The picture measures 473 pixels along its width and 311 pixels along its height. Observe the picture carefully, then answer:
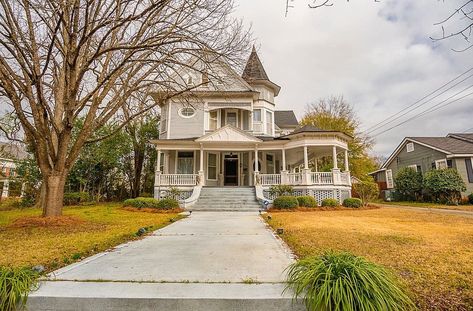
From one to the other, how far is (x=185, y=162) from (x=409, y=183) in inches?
763

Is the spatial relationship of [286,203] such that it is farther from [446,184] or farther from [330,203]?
[446,184]

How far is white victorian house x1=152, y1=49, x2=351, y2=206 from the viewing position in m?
16.2

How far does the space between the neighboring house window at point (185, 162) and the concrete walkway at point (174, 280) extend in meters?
13.8

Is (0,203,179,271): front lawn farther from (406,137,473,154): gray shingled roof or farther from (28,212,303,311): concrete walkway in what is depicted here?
(406,137,473,154): gray shingled roof

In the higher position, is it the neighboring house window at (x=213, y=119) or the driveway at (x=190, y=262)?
the neighboring house window at (x=213, y=119)

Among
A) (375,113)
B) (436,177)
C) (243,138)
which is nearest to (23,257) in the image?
(243,138)

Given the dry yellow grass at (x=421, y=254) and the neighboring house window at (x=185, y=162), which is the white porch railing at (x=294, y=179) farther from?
the dry yellow grass at (x=421, y=254)

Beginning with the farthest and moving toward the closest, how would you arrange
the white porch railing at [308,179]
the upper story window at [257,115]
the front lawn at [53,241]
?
the upper story window at [257,115]
the white porch railing at [308,179]
the front lawn at [53,241]

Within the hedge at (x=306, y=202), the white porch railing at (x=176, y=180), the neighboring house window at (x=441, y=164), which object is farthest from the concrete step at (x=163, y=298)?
the neighboring house window at (x=441, y=164)

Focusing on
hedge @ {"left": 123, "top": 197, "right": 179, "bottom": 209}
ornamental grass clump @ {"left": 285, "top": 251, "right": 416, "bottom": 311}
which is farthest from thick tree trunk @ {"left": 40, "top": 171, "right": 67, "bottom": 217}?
ornamental grass clump @ {"left": 285, "top": 251, "right": 416, "bottom": 311}

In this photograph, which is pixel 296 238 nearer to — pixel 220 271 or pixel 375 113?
pixel 220 271

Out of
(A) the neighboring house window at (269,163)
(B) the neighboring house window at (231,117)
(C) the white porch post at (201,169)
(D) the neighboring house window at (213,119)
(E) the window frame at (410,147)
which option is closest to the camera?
(C) the white porch post at (201,169)

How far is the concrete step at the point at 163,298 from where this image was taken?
2326 millimetres

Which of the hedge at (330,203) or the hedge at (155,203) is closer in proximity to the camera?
the hedge at (155,203)
